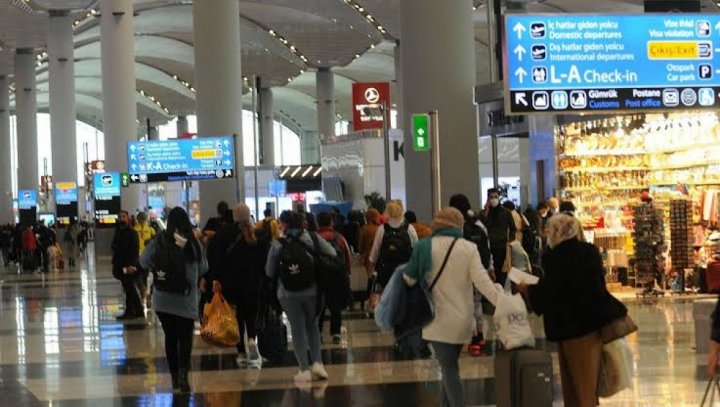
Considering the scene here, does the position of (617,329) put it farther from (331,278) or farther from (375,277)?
(375,277)

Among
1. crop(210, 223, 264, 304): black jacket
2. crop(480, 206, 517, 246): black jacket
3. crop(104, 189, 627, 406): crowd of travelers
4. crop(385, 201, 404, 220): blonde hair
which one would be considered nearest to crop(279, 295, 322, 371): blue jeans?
crop(104, 189, 627, 406): crowd of travelers

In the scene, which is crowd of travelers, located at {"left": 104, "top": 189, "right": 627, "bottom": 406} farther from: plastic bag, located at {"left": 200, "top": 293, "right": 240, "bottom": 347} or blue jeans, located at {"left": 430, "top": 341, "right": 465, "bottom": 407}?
plastic bag, located at {"left": 200, "top": 293, "right": 240, "bottom": 347}

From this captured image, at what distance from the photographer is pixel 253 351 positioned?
47.7 ft

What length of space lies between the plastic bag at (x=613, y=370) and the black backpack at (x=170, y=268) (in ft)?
15.4

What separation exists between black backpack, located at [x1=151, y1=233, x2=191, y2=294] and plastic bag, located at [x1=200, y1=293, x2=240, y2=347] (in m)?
1.44

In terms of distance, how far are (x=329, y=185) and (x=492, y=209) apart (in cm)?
2847

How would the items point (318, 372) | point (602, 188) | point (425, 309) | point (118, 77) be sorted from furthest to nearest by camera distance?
point (118, 77)
point (602, 188)
point (318, 372)
point (425, 309)

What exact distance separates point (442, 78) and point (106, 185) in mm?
28481

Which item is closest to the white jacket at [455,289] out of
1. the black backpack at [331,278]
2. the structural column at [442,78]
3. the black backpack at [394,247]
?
the black backpack at [331,278]

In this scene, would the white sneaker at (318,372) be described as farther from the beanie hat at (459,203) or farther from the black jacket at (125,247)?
the black jacket at (125,247)

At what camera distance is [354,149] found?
138 feet

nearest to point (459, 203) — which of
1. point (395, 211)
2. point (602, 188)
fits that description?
point (395, 211)

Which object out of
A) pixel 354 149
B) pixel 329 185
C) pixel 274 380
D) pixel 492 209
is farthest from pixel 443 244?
pixel 329 185

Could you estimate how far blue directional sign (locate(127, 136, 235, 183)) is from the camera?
32594 mm
